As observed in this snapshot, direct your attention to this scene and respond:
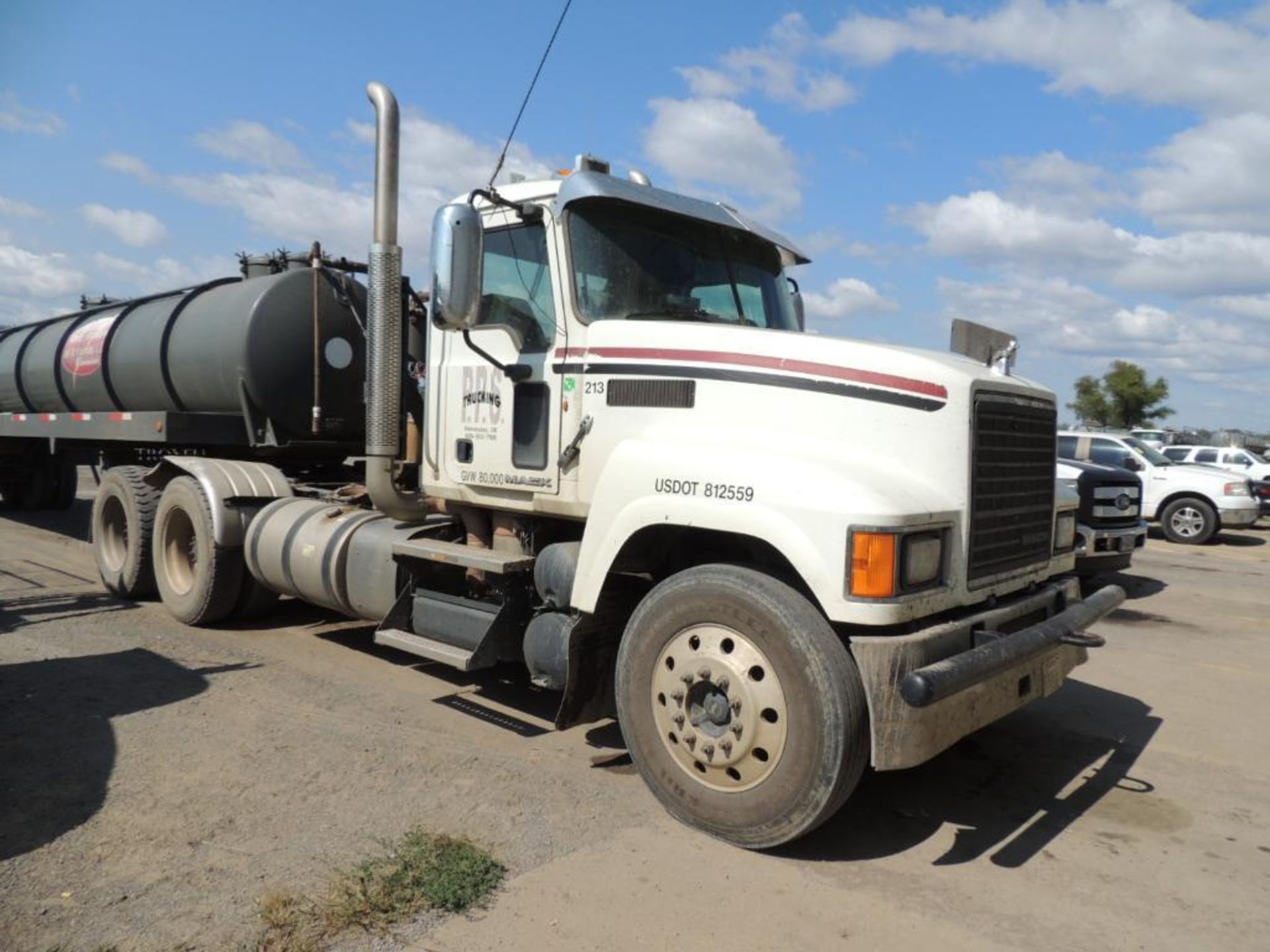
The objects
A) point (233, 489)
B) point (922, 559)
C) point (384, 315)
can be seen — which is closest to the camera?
point (922, 559)

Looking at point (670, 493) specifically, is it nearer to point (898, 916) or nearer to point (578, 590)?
point (578, 590)

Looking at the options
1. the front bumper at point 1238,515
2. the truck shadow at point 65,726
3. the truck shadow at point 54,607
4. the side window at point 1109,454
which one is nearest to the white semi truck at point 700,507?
the truck shadow at point 65,726

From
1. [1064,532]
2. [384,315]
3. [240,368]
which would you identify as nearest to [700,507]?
[1064,532]

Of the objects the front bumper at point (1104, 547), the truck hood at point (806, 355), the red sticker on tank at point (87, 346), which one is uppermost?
the red sticker on tank at point (87, 346)

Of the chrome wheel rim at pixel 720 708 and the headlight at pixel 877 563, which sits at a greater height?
the headlight at pixel 877 563

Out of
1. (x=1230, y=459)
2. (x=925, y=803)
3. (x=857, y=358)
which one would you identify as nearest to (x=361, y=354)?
(x=857, y=358)

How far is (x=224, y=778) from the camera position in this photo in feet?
13.9

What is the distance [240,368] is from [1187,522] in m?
15.4

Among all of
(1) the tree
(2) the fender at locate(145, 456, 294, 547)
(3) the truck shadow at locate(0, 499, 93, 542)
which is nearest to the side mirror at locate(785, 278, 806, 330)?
(2) the fender at locate(145, 456, 294, 547)

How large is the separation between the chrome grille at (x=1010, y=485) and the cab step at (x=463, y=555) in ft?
7.34

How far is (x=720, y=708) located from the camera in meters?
3.74

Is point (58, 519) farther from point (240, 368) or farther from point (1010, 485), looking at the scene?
point (1010, 485)

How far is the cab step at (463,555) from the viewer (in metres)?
4.79

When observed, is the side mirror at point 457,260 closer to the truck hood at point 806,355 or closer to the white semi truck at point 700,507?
the white semi truck at point 700,507
